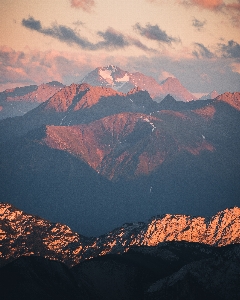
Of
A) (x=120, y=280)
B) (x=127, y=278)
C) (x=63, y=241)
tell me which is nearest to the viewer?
(x=120, y=280)

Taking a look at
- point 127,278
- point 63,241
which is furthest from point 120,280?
point 63,241

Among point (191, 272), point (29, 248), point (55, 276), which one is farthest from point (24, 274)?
point (29, 248)

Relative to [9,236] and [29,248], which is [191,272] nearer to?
[29,248]

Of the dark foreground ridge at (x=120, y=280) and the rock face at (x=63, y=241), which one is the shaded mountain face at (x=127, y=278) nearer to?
the dark foreground ridge at (x=120, y=280)

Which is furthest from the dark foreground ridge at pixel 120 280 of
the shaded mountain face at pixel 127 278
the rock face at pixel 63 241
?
the rock face at pixel 63 241

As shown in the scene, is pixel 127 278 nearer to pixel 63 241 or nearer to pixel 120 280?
pixel 120 280

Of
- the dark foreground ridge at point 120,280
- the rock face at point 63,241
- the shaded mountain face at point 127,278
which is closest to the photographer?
the dark foreground ridge at point 120,280

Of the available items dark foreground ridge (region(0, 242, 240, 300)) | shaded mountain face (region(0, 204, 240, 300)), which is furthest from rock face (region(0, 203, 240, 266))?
dark foreground ridge (region(0, 242, 240, 300))

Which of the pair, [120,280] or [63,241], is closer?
[120,280]

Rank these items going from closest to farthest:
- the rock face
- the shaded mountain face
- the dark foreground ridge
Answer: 1. the dark foreground ridge
2. the shaded mountain face
3. the rock face

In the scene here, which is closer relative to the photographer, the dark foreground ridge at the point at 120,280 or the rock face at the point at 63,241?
the dark foreground ridge at the point at 120,280

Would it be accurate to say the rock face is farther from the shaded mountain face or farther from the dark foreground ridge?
the dark foreground ridge
